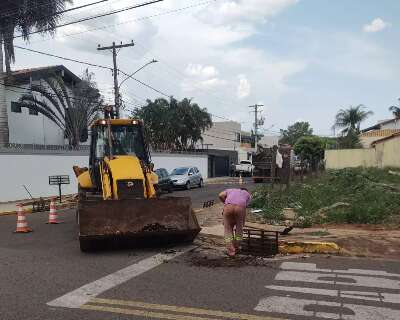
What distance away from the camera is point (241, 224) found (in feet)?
33.8

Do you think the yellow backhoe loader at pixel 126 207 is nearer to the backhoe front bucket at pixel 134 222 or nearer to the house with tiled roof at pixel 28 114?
the backhoe front bucket at pixel 134 222

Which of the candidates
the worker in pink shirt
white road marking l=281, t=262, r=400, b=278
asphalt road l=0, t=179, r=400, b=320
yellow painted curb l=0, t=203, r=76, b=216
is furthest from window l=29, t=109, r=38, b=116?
white road marking l=281, t=262, r=400, b=278

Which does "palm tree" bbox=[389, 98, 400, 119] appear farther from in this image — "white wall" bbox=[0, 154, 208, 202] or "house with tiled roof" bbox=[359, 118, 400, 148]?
"white wall" bbox=[0, 154, 208, 202]

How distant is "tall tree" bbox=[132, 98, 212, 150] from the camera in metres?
55.7

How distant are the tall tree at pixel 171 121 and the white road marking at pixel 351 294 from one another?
48.1 meters

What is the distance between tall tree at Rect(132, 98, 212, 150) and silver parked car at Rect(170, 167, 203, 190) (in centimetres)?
1906

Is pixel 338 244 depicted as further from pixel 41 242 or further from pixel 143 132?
pixel 41 242

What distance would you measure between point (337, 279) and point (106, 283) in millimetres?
3603

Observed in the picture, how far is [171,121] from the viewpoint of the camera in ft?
182

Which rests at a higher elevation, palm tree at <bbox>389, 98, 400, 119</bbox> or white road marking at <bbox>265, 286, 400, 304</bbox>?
palm tree at <bbox>389, 98, 400, 119</bbox>

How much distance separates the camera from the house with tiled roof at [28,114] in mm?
35875

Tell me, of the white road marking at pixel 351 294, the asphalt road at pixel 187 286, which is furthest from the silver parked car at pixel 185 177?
the white road marking at pixel 351 294

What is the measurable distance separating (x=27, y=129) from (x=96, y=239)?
29.3 meters

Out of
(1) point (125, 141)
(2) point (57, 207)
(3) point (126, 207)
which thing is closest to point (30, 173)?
(2) point (57, 207)
